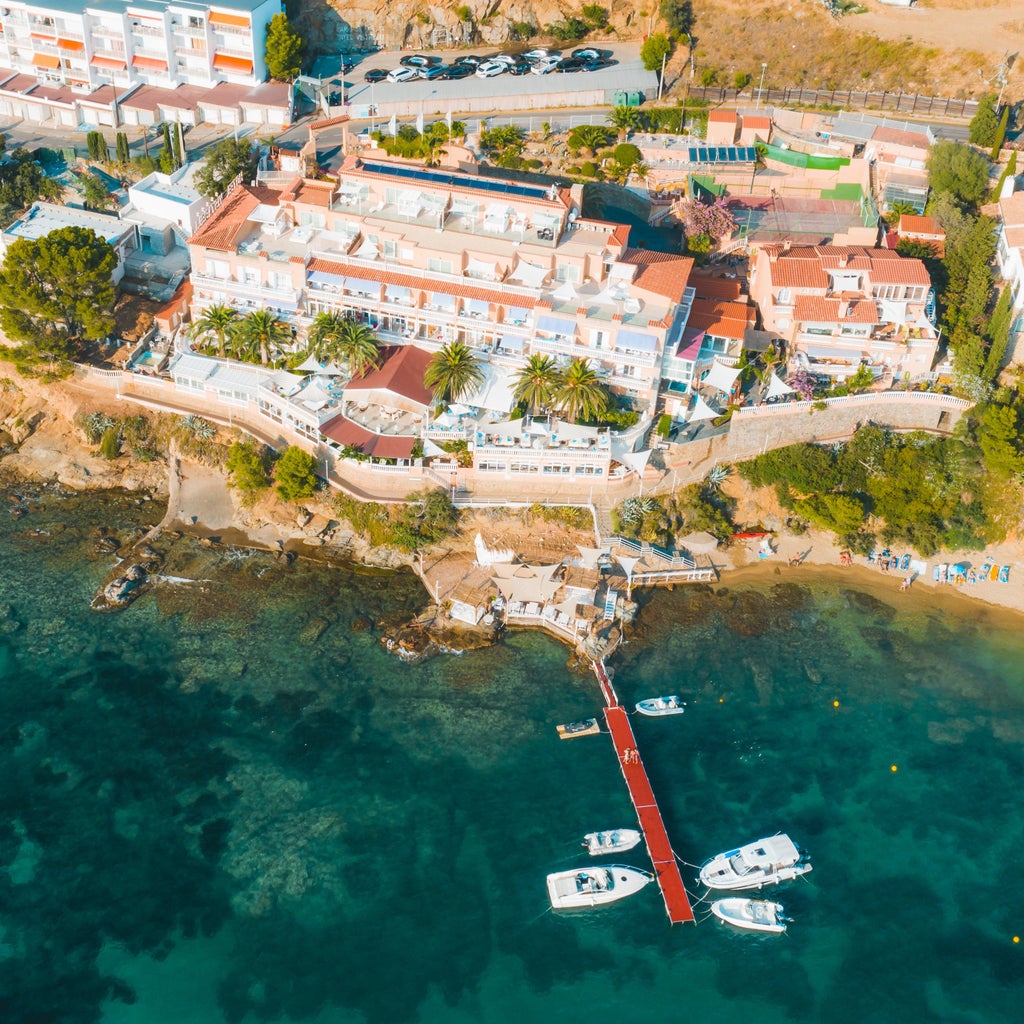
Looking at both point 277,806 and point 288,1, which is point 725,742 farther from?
point 288,1

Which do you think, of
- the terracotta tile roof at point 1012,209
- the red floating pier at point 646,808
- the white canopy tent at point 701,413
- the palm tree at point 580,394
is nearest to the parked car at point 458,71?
the palm tree at point 580,394

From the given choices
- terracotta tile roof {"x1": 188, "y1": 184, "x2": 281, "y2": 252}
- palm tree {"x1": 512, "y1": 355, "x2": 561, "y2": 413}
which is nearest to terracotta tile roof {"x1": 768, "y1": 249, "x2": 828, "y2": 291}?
palm tree {"x1": 512, "y1": 355, "x2": 561, "y2": 413}

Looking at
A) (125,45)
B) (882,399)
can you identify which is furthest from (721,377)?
(125,45)

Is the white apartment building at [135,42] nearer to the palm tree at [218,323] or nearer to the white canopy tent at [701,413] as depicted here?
the palm tree at [218,323]

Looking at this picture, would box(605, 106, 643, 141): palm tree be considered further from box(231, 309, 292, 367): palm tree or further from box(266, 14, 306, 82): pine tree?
box(231, 309, 292, 367): palm tree

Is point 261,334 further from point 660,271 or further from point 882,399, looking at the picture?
point 882,399

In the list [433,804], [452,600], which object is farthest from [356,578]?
[433,804]
